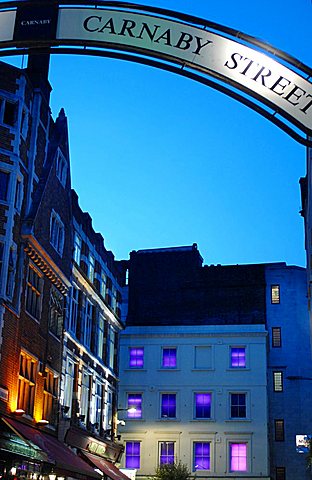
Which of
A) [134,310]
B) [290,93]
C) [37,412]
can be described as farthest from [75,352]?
[290,93]

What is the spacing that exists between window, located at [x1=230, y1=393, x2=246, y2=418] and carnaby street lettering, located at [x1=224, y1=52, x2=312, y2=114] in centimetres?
4989

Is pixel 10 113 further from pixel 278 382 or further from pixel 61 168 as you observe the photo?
pixel 278 382

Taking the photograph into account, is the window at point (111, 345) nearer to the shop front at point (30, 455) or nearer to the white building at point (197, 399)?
the white building at point (197, 399)

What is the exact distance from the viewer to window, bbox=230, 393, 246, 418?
53781mm

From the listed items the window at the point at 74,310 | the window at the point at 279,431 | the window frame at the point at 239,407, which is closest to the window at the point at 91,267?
the window at the point at 74,310

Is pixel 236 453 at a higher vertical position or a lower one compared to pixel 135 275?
lower

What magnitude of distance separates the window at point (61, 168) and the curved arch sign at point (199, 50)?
28.3 m

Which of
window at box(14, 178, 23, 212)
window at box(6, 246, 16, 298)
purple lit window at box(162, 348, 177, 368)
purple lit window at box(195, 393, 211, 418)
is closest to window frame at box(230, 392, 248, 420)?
purple lit window at box(195, 393, 211, 418)

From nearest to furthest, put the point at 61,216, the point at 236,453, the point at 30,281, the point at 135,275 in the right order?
the point at 30,281 < the point at 61,216 < the point at 236,453 < the point at 135,275

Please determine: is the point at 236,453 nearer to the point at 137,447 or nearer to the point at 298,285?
the point at 137,447

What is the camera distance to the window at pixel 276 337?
61.2 m

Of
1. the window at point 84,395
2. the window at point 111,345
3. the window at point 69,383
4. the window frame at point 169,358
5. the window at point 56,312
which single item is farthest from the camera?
the window frame at point 169,358

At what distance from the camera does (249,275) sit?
208ft

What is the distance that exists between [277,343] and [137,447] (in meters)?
14.5
